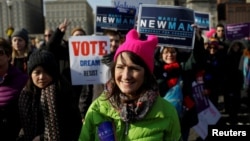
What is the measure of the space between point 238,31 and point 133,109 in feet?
24.8

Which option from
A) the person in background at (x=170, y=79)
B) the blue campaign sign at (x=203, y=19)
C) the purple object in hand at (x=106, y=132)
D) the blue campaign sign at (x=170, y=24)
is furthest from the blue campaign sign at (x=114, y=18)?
the purple object in hand at (x=106, y=132)

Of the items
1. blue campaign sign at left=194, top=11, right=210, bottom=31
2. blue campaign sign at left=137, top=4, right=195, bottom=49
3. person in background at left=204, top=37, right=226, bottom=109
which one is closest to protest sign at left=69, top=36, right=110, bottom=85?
blue campaign sign at left=137, top=4, right=195, bottom=49

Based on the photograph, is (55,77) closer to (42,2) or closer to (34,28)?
(34,28)

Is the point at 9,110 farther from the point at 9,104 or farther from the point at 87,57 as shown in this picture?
the point at 87,57

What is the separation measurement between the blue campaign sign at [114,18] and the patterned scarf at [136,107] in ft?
10.2

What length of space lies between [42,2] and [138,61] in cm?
9533

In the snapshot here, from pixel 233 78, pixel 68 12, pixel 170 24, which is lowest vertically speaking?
pixel 233 78

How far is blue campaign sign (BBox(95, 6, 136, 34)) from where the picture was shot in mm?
5555

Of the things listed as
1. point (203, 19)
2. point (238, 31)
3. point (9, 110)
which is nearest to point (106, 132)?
point (9, 110)

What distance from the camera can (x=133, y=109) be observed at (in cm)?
234

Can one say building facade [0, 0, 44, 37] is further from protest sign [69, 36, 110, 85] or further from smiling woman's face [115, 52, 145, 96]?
smiling woman's face [115, 52, 145, 96]

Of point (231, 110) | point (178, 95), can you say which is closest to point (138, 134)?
point (178, 95)

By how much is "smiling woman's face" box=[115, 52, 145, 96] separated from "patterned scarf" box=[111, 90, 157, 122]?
6 cm

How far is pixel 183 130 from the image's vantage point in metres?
4.82
